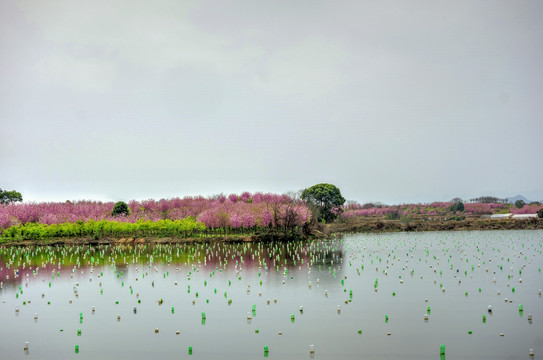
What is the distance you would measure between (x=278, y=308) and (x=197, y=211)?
6135cm

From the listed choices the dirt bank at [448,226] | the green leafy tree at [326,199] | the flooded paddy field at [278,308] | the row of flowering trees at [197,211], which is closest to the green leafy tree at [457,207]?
the dirt bank at [448,226]

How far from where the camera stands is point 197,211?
→ 81312mm

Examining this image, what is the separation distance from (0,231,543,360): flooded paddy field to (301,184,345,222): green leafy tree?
47.5 metres

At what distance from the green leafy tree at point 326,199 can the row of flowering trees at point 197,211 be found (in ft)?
22.9

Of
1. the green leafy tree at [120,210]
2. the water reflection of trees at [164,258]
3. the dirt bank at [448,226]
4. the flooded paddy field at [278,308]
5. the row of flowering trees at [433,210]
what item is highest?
the green leafy tree at [120,210]

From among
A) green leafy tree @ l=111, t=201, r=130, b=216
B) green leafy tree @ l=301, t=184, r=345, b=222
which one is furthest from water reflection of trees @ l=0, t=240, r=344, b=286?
green leafy tree @ l=301, t=184, r=345, b=222

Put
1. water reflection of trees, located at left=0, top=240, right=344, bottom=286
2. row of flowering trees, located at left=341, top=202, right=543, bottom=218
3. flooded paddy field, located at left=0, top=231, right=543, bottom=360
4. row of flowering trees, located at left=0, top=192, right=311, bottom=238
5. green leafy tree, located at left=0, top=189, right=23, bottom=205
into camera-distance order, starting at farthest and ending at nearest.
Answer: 1. row of flowering trees, located at left=341, top=202, right=543, bottom=218
2. green leafy tree, located at left=0, top=189, right=23, bottom=205
3. row of flowering trees, located at left=0, top=192, right=311, bottom=238
4. water reflection of trees, located at left=0, top=240, right=344, bottom=286
5. flooded paddy field, located at left=0, top=231, right=543, bottom=360

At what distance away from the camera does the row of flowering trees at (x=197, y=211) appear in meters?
60.2

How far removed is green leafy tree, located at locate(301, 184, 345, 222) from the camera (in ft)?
287

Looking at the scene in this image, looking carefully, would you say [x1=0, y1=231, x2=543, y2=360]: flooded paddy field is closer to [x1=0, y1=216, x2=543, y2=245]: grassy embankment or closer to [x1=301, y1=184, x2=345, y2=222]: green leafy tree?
[x1=0, y1=216, x2=543, y2=245]: grassy embankment

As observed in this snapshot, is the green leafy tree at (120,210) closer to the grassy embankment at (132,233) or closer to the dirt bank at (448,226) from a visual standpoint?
the grassy embankment at (132,233)

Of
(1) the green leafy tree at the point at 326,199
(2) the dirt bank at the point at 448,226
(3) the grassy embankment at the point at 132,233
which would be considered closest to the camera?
(3) the grassy embankment at the point at 132,233

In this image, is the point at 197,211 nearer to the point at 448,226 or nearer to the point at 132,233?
the point at 132,233

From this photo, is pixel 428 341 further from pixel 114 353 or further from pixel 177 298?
pixel 177 298
